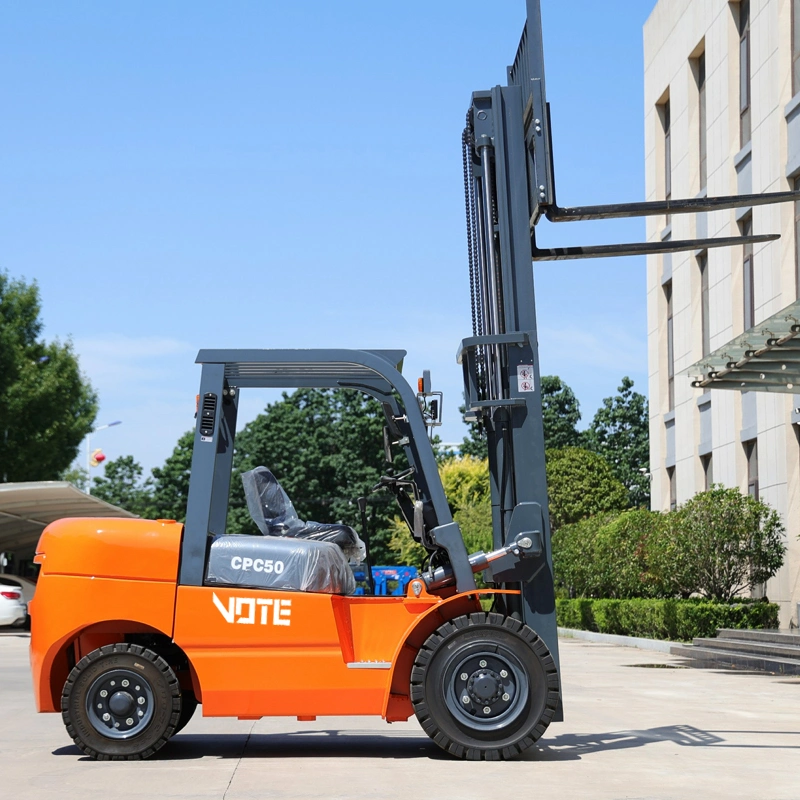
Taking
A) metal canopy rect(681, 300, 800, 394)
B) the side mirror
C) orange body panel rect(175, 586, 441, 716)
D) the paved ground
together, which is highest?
metal canopy rect(681, 300, 800, 394)

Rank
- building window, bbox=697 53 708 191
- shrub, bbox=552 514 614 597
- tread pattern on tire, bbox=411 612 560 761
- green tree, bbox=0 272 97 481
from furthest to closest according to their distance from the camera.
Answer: green tree, bbox=0 272 97 481, building window, bbox=697 53 708 191, shrub, bbox=552 514 614 597, tread pattern on tire, bbox=411 612 560 761

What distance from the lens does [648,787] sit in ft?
24.0

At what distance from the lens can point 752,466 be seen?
27.6m

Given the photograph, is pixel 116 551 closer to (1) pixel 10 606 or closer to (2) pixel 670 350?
(1) pixel 10 606

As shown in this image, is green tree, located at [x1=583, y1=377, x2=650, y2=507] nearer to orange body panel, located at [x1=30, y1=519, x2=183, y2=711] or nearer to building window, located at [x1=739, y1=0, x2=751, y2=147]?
building window, located at [x1=739, y1=0, x2=751, y2=147]

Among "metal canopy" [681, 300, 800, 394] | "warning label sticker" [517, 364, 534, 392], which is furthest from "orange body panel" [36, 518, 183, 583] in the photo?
"metal canopy" [681, 300, 800, 394]

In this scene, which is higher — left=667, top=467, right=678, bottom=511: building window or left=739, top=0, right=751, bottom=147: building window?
left=739, top=0, right=751, bottom=147: building window

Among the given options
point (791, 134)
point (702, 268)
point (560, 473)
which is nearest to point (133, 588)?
point (791, 134)

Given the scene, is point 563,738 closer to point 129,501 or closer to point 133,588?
point 133,588

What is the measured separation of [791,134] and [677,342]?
964 cm

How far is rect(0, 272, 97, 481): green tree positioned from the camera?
4344 cm

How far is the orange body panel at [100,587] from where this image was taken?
8445 millimetres

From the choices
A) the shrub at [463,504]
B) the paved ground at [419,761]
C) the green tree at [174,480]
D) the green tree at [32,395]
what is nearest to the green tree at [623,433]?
the shrub at [463,504]

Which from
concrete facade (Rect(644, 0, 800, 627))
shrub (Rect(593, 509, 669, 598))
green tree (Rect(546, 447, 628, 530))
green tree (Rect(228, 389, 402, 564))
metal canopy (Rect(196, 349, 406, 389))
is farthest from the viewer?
green tree (Rect(228, 389, 402, 564))
